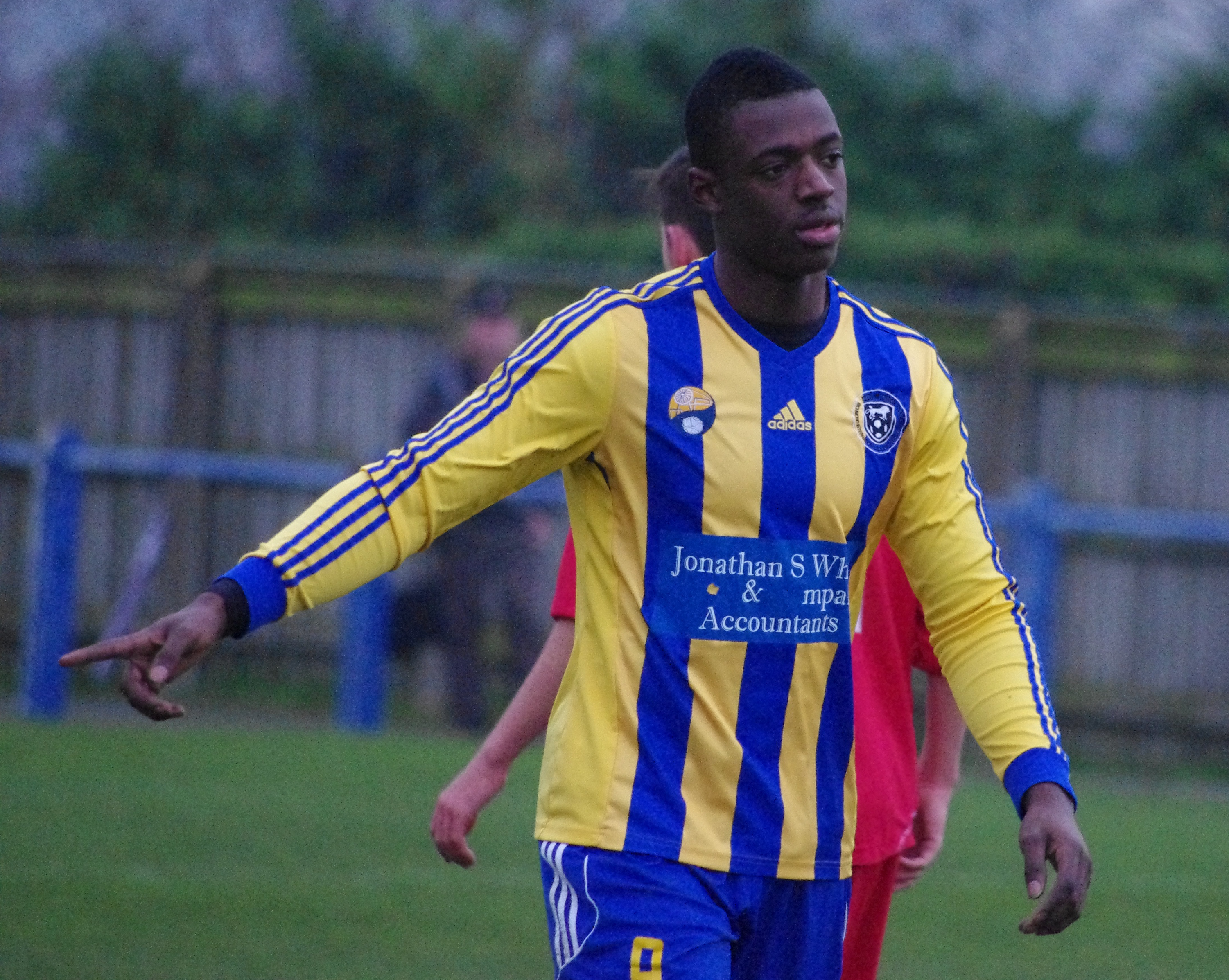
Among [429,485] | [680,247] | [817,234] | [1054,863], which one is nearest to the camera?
[1054,863]

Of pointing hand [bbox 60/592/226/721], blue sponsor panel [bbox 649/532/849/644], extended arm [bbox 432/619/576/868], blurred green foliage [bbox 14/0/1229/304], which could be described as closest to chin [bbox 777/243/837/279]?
blue sponsor panel [bbox 649/532/849/644]

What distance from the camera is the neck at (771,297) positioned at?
3.19 metres

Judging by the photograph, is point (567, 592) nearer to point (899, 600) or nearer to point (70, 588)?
point (899, 600)

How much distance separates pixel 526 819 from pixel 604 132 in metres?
7.76

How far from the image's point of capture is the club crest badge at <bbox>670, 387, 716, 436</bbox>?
3.11 m

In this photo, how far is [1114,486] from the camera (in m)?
11.0

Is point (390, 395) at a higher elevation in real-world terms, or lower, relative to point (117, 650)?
higher

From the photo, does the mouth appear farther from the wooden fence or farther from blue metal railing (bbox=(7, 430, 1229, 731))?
the wooden fence

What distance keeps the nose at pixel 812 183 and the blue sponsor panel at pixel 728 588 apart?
1.87 feet

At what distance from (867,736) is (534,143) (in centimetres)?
1222

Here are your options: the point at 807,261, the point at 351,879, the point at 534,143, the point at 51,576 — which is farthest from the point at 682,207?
the point at 534,143

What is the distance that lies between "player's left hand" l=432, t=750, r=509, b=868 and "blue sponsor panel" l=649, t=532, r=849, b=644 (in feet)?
2.33

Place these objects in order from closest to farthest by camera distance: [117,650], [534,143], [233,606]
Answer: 1. [117,650]
2. [233,606]
3. [534,143]

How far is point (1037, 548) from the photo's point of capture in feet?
33.3
